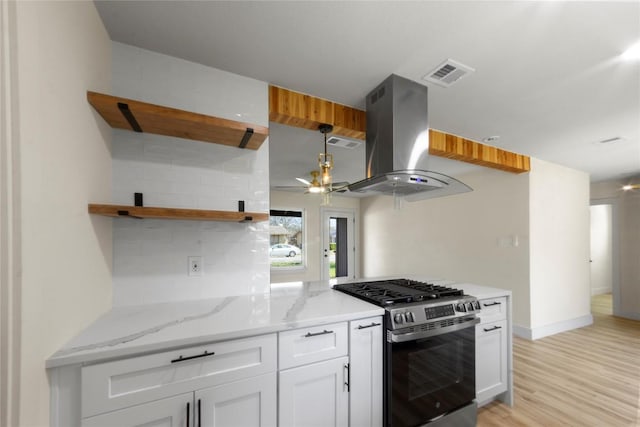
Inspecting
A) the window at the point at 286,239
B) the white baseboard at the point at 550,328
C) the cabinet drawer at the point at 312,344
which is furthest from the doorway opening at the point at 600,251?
the cabinet drawer at the point at 312,344

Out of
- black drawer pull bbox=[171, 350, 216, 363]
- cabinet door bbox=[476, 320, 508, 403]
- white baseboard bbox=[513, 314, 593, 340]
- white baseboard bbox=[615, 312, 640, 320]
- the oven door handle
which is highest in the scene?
black drawer pull bbox=[171, 350, 216, 363]

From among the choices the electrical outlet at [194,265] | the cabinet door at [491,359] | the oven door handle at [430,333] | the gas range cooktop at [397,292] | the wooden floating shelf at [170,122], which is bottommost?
the cabinet door at [491,359]

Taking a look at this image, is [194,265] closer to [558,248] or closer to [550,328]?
[550,328]

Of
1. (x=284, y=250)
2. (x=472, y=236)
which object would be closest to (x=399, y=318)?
(x=472, y=236)

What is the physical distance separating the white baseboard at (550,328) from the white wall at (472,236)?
0.12 metres

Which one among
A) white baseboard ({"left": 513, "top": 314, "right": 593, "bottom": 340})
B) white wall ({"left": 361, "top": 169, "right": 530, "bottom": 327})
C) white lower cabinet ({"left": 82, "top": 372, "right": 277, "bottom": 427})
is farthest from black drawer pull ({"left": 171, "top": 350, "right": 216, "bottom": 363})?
white baseboard ({"left": 513, "top": 314, "right": 593, "bottom": 340})

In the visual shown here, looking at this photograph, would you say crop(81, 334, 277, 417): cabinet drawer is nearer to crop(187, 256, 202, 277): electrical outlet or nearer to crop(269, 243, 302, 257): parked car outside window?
crop(187, 256, 202, 277): electrical outlet

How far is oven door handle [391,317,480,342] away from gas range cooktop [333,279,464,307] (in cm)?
17

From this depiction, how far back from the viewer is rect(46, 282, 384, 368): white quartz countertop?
3.26 ft

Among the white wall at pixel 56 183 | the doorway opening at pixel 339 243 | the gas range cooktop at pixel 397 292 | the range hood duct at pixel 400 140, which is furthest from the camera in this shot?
the doorway opening at pixel 339 243

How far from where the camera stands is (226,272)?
1761 mm

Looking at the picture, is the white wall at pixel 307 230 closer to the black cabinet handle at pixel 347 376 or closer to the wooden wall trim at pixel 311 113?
the wooden wall trim at pixel 311 113

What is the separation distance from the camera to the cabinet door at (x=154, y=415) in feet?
3.23

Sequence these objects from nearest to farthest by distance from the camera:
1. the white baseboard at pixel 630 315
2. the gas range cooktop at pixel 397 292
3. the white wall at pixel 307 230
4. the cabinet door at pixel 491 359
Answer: the gas range cooktop at pixel 397 292 < the cabinet door at pixel 491 359 < the white baseboard at pixel 630 315 < the white wall at pixel 307 230
